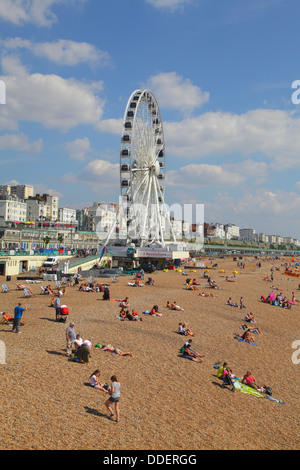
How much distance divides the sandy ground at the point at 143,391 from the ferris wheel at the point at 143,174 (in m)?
27.7

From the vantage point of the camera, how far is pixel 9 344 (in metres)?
10.2

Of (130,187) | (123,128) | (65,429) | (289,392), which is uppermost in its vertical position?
(123,128)

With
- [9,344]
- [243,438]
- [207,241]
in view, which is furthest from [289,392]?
[207,241]

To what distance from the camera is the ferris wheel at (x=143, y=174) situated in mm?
41031

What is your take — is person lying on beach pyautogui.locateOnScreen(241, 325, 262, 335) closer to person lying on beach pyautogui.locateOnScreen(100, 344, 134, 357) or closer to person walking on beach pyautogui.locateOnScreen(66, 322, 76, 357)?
person lying on beach pyautogui.locateOnScreen(100, 344, 134, 357)

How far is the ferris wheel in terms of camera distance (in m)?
41.0

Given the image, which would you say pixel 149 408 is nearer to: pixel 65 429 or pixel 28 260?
pixel 65 429

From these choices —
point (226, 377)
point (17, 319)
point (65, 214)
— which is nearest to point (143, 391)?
point (226, 377)

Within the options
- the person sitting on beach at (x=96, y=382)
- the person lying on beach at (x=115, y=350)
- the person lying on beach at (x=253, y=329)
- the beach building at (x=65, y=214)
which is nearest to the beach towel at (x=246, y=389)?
the person lying on beach at (x=115, y=350)

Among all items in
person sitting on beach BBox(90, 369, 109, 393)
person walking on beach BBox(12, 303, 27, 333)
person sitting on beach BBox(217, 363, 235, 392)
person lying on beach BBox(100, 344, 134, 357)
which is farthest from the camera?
person walking on beach BBox(12, 303, 27, 333)

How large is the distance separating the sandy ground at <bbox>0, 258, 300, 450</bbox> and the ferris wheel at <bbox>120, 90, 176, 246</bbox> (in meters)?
27.7

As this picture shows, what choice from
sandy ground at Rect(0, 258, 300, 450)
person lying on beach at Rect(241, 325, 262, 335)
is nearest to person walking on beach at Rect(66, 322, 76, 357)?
sandy ground at Rect(0, 258, 300, 450)

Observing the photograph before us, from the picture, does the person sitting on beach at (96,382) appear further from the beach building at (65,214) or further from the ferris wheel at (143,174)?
the beach building at (65,214)

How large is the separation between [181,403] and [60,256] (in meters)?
33.0
